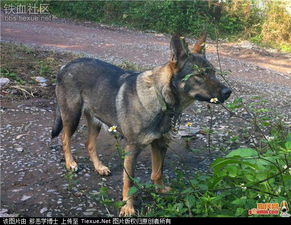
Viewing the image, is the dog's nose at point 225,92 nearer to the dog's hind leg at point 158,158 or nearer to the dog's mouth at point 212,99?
the dog's mouth at point 212,99

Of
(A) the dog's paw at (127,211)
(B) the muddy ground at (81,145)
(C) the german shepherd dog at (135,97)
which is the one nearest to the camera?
(C) the german shepherd dog at (135,97)

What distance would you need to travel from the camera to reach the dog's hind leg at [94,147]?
492 cm

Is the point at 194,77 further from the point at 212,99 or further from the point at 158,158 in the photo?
the point at 158,158

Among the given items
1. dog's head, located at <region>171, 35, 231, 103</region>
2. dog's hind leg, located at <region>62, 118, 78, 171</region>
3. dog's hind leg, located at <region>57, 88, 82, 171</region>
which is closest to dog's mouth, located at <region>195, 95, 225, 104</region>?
dog's head, located at <region>171, 35, 231, 103</region>

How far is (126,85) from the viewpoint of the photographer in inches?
172

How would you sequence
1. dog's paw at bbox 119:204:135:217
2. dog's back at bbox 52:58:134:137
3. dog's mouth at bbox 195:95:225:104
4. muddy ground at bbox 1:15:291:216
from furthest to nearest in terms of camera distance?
dog's back at bbox 52:58:134:137 → muddy ground at bbox 1:15:291:216 → dog's paw at bbox 119:204:135:217 → dog's mouth at bbox 195:95:225:104

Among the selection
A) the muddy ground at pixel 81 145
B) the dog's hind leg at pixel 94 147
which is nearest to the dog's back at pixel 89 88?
the dog's hind leg at pixel 94 147

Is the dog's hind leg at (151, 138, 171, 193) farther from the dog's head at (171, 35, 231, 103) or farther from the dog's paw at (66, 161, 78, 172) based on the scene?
the dog's paw at (66, 161, 78, 172)

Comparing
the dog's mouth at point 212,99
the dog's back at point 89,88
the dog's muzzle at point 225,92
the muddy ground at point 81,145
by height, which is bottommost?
the muddy ground at point 81,145

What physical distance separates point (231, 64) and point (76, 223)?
8.67m

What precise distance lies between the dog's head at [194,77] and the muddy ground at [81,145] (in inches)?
17.0

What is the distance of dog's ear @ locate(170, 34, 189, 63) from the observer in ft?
12.2

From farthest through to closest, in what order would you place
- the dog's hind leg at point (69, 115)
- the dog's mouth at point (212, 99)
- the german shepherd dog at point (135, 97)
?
1. the dog's hind leg at point (69, 115)
2. the german shepherd dog at point (135, 97)
3. the dog's mouth at point (212, 99)

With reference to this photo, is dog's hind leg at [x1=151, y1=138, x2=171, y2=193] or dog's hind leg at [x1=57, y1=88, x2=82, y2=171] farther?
dog's hind leg at [x1=57, y1=88, x2=82, y2=171]
